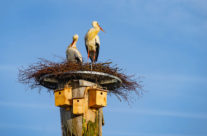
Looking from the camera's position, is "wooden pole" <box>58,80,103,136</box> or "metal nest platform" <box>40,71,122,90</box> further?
"metal nest platform" <box>40,71,122,90</box>

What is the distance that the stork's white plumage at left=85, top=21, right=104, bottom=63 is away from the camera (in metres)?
12.1

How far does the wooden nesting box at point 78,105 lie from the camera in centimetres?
1061

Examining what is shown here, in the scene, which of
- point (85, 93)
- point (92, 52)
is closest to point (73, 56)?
point (92, 52)

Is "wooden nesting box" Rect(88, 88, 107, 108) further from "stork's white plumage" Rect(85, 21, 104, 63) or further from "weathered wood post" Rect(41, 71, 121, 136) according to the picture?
"stork's white plumage" Rect(85, 21, 104, 63)

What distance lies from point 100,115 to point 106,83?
0.74 meters

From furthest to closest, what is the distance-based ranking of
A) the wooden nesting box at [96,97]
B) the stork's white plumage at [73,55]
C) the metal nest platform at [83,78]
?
1. the stork's white plumage at [73,55]
2. the metal nest platform at [83,78]
3. the wooden nesting box at [96,97]

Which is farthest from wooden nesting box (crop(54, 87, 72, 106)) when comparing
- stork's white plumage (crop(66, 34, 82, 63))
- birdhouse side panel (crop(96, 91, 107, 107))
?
stork's white plumage (crop(66, 34, 82, 63))

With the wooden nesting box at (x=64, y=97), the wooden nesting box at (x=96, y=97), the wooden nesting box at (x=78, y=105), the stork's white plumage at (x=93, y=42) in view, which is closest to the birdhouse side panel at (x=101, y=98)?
the wooden nesting box at (x=96, y=97)

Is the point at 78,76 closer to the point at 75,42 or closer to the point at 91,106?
the point at 91,106

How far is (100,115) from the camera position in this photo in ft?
36.6

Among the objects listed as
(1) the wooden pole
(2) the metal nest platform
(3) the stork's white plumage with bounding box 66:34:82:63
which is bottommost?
(1) the wooden pole

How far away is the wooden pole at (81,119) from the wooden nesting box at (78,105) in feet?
0.36

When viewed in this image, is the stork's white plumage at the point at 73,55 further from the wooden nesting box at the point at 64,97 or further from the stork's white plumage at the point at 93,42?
the wooden nesting box at the point at 64,97

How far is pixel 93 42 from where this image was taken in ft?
39.7
